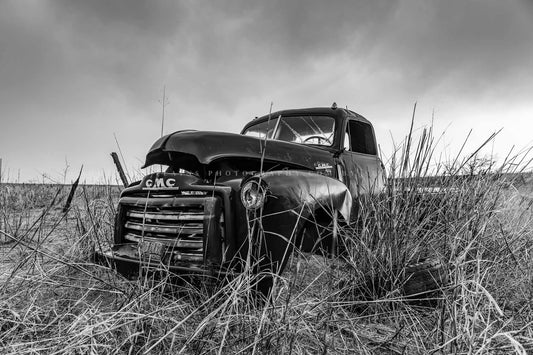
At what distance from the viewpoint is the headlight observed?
224 centimetres

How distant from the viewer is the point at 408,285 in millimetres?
2164

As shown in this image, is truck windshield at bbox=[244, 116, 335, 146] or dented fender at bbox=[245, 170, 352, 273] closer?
dented fender at bbox=[245, 170, 352, 273]

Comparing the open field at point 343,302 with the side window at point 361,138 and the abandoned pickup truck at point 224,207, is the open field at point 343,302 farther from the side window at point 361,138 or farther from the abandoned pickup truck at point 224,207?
the side window at point 361,138

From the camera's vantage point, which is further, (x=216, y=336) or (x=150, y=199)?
(x=150, y=199)

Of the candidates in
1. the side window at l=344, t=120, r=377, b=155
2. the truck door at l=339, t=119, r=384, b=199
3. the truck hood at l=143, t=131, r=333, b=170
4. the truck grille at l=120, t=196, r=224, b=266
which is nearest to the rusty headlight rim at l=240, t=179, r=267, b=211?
the truck grille at l=120, t=196, r=224, b=266

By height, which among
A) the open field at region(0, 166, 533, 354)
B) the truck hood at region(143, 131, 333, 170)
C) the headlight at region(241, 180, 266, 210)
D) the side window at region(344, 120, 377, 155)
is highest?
the side window at region(344, 120, 377, 155)

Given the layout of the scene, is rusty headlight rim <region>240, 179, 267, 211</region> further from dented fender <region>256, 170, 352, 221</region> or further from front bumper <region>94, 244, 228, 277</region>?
front bumper <region>94, 244, 228, 277</region>

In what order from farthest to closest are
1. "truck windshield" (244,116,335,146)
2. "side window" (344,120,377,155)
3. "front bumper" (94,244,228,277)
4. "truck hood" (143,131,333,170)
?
1. "side window" (344,120,377,155)
2. "truck windshield" (244,116,335,146)
3. "truck hood" (143,131,333,170)
4. "front bumper" (94,244,228,277)

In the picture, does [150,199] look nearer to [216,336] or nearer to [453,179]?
[216,336]

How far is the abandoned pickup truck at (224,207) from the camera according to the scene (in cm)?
228

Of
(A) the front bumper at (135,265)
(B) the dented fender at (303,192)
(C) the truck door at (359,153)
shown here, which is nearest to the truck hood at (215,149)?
(B) the dented fender at (303,192)

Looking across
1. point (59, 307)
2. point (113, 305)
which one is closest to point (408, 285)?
point (113, 305)

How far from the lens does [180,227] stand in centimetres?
246

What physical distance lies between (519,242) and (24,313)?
3214mm
